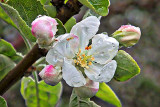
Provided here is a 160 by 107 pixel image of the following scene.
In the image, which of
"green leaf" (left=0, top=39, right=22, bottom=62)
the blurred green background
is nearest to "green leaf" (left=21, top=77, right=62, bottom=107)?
"green leaf" (left=0, top=39, right=22, bottom=62)

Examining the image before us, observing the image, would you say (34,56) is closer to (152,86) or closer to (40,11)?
(40,11)

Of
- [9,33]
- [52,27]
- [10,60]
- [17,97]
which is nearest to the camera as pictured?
[52,27]

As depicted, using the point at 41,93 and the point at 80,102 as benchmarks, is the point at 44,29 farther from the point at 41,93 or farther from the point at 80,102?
the point at 41,93

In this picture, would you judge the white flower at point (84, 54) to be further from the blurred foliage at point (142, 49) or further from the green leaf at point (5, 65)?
the blurred foliage at point (142, 49)

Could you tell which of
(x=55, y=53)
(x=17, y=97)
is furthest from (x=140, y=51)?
(x=55, y=53)

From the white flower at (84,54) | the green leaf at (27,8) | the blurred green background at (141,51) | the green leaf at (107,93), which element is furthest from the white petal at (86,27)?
the blurred green background at (141,51)

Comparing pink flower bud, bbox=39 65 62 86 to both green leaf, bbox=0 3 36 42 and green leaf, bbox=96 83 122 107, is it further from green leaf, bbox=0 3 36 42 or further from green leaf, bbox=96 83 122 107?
green leaf, bbox=96 83 122 107
